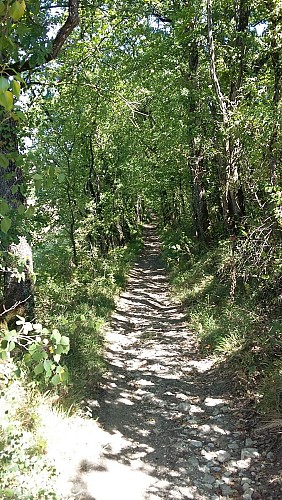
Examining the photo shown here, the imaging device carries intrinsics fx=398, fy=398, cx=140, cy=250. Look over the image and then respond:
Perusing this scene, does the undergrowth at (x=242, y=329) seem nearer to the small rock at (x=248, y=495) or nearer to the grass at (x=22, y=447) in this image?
the small rock at (x=248, y=495)

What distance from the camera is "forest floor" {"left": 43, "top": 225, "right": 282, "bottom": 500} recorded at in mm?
3961

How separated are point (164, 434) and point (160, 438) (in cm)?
10

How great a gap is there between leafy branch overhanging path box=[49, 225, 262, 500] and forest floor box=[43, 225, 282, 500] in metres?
0.01

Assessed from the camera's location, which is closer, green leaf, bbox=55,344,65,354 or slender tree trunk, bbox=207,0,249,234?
green leaf, bbox=55,344,65,354

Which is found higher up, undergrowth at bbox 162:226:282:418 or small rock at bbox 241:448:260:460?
undergrowth at bbox 162:226:282:418

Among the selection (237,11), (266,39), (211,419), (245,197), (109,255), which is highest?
(237,11)

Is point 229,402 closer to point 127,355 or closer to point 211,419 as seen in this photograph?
point 211,419

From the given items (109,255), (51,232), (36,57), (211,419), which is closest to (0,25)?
(36,57)

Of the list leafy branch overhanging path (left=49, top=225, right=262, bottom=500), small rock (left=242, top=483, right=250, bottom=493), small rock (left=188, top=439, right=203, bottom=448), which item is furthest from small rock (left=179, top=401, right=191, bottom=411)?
small rock (left=242, top=483, right=250, bottom=493)

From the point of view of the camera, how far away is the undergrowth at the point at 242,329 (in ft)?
17.1

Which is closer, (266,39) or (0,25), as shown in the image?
(0,25)

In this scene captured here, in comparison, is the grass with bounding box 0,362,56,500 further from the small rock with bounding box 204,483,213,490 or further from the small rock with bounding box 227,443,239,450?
the small rock with bounding box 227,443,239,450

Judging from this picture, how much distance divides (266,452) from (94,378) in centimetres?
268

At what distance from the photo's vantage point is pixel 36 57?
3541 millimetres
